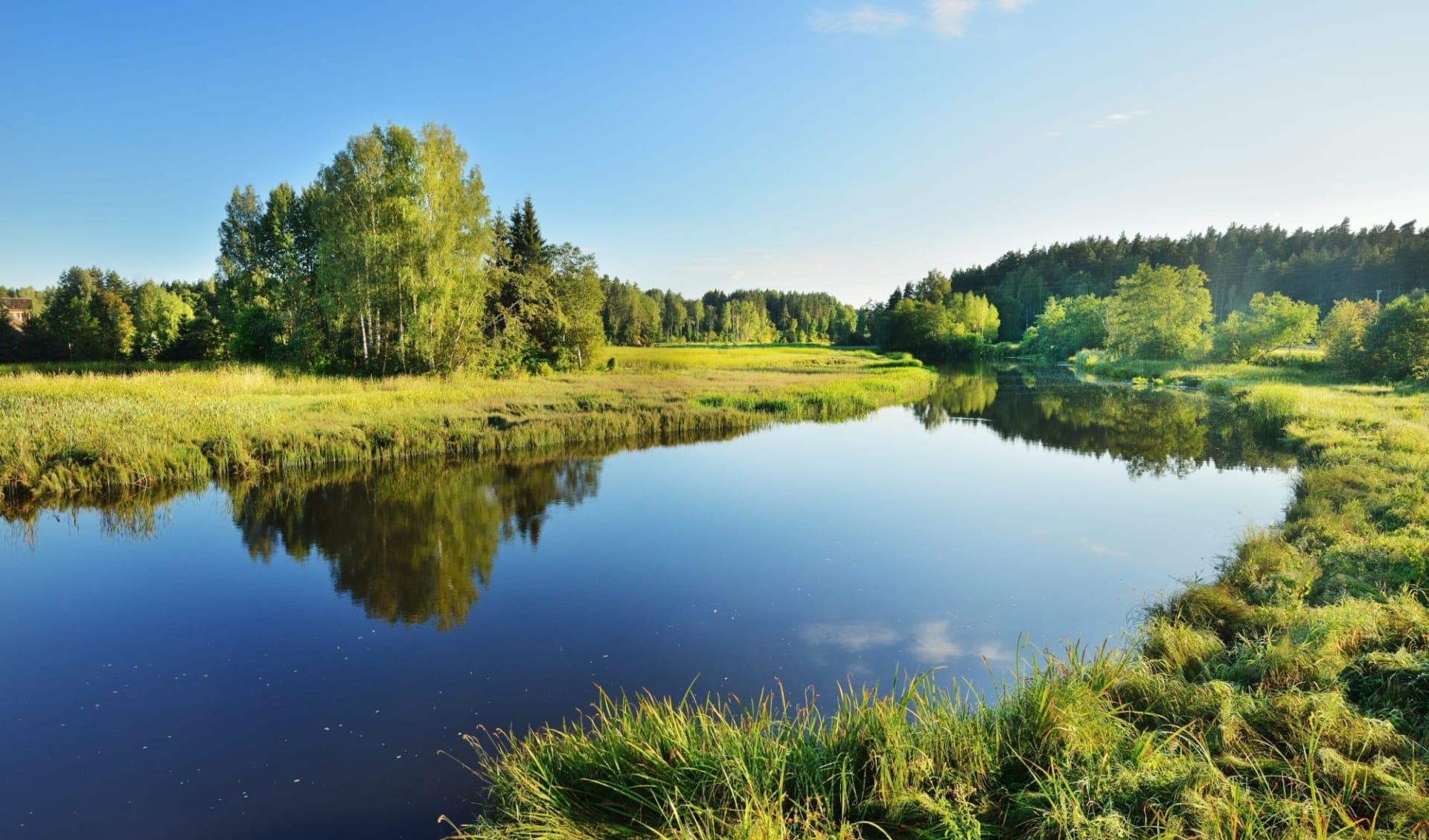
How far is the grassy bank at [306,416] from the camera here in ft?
45.8

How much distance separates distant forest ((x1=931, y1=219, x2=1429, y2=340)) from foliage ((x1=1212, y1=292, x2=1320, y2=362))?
87.6ft

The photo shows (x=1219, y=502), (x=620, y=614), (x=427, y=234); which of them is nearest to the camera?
(x=620, y=614)

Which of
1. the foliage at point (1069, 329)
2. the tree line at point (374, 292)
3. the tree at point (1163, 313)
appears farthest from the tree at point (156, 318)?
the foliage at point (1069, 329)

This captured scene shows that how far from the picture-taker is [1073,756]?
13.8ft

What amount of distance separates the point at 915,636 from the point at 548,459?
505 inches

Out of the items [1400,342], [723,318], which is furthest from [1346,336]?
[723,318]

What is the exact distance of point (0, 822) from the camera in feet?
15.6

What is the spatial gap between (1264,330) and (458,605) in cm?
4851

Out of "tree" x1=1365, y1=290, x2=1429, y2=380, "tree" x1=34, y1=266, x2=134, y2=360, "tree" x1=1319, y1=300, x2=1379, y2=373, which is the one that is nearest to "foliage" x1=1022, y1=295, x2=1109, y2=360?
"tree" x1=1319, y1=300, x2=1379, y2=373

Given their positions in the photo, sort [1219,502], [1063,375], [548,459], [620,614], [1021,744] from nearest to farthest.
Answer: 1. [1021,744]
2. [620,614]
3. [1219,502]
4. [548,459]
5. [1063,375]

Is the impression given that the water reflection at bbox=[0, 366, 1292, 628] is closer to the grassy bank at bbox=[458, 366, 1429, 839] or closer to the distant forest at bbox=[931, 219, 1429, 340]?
the grassy bank at bbox=[458, 366, 1429, 839]

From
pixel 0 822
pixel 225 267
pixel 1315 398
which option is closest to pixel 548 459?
pixel 0 822

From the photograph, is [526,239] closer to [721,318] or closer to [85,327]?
[85,327]

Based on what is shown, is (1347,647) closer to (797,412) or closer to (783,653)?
(783,653)
